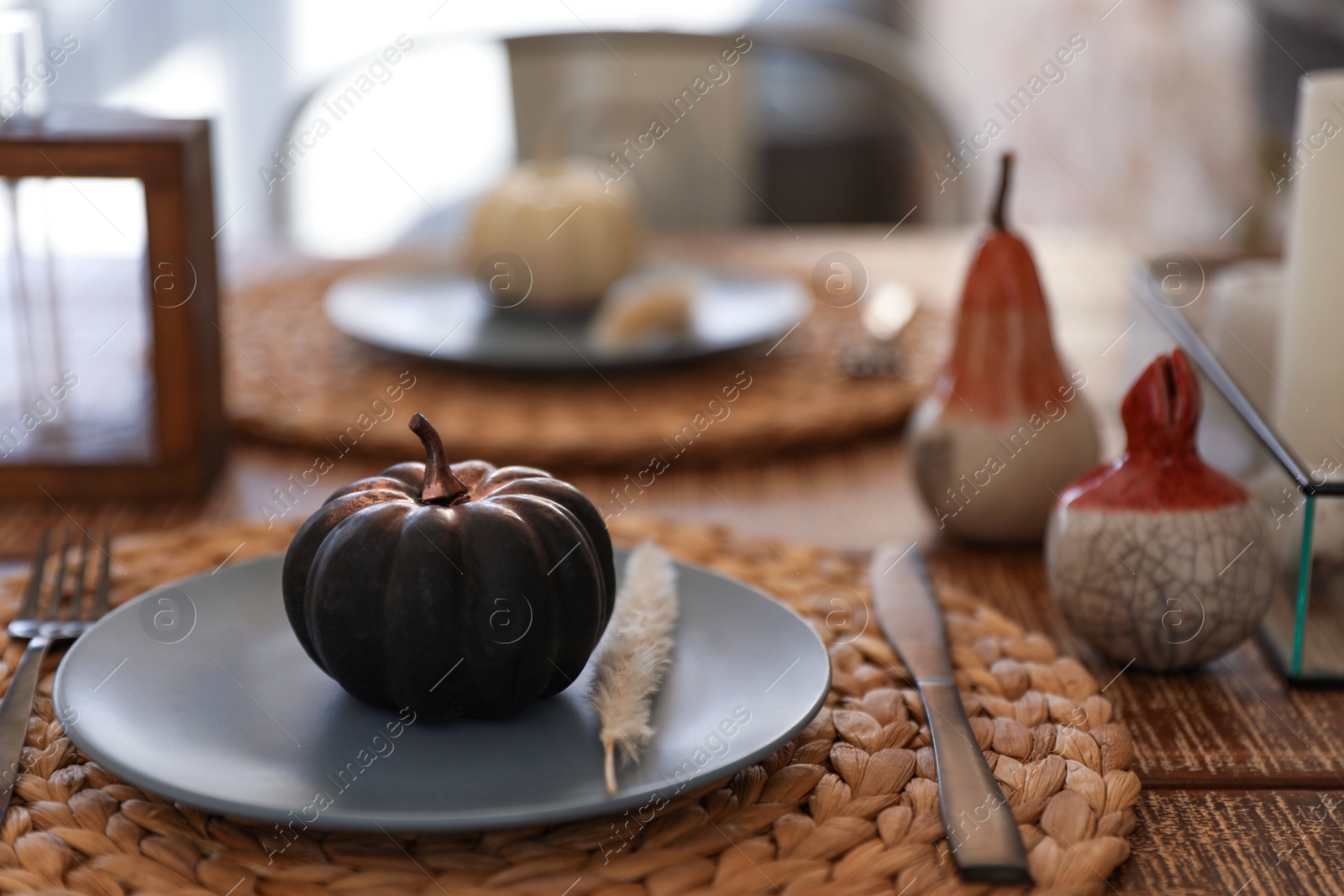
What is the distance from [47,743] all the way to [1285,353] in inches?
23.3

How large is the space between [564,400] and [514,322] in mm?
124

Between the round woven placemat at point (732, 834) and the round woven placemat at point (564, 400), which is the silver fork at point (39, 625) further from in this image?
the round woven placemat at point (564, 400)

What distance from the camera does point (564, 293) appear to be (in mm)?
1034

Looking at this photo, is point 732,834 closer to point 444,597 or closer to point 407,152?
point 444,597

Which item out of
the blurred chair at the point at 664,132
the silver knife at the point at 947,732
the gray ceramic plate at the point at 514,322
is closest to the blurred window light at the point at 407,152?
the blurred chair at the point at 664,132

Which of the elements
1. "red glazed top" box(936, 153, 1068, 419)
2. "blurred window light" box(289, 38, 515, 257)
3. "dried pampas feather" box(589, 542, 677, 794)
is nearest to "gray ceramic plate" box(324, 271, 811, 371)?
"red glazed top" box(936, 153, 1068, 419)

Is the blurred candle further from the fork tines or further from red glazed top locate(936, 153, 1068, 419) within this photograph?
the fork tines

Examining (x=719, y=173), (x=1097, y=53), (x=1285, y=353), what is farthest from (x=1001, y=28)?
(x=1285, y=353)

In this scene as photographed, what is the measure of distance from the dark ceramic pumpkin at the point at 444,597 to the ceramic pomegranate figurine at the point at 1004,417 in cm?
32

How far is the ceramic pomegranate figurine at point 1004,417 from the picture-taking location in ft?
2.39

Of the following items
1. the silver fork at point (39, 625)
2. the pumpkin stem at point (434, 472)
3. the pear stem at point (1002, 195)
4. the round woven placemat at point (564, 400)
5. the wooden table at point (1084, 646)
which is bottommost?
the wooden table at point (1084, 646)

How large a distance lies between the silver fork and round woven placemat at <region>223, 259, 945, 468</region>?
24 cm

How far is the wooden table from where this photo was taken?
0.47 m

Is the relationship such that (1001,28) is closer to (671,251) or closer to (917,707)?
(671,251)
